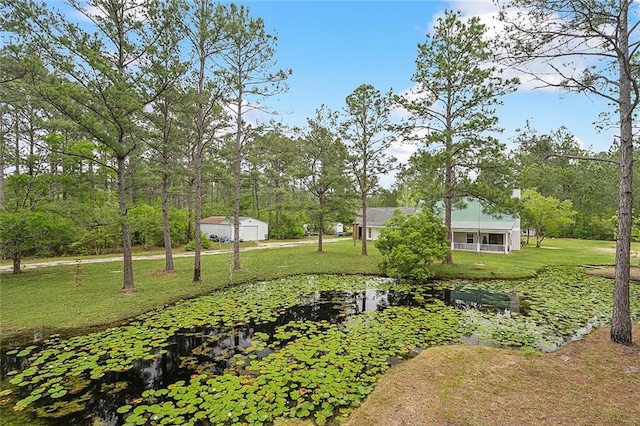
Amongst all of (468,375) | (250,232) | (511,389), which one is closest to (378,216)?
(250,232)

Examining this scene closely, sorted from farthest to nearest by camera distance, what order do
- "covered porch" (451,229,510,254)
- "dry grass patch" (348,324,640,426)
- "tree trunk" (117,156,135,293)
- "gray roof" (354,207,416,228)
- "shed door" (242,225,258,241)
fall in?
"gray roof" (354,207,416,228)
"shed door" (242,225,258,241)
"covered porch" (451,229,510,254)
"tree trunk" (117,156,135,293)
"dry grass patch" (348,324,640,426)

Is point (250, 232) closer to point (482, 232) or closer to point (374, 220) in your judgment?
point (374, 220)

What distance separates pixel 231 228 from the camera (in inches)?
1147

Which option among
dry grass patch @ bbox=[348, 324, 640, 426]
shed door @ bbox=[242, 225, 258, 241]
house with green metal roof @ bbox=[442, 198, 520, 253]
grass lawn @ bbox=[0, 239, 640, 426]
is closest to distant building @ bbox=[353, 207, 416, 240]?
house with green metal roof @ bbox=[442, 198, 520, 253]

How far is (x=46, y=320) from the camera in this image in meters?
7.62

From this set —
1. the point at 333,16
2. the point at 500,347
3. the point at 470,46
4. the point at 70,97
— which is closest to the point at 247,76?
the point at 333,16

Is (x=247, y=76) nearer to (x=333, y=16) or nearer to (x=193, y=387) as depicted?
(x=333, y=16)

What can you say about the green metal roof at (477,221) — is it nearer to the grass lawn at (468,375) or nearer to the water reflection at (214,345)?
the water reflection at (214,345)

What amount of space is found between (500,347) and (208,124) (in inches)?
540

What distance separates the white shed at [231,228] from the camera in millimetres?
29500

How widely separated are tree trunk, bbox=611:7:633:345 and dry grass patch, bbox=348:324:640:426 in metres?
0.50

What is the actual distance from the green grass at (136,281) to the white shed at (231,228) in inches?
424

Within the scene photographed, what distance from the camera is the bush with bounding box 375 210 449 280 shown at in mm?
12570

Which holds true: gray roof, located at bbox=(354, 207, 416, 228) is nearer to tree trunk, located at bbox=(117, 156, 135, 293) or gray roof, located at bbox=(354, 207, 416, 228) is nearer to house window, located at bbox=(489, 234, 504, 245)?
house window, located at bbox=(489, 234, 504, 245)
